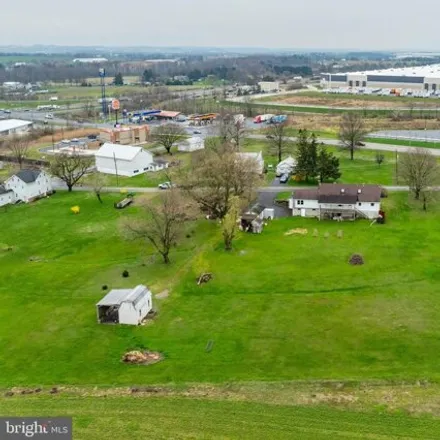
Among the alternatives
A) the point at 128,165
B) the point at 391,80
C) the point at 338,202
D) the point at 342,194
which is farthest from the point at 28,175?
the point at 391,80

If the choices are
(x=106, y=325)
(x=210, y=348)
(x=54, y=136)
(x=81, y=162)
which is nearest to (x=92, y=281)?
(x=106, y=325)

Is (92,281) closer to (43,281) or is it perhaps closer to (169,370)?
(43,281)

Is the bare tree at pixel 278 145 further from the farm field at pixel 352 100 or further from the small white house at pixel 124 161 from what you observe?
the farm field at pixel 352 100

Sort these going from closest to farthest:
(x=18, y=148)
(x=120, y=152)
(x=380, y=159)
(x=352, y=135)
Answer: (x=380, y=159)
(x=120, y=152)
(x=352, y=135)
(x=18, y=148)

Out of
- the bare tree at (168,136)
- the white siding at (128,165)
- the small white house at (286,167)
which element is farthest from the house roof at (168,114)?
the small white house at (286,167)

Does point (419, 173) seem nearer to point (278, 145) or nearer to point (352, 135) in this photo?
point (352, 135)

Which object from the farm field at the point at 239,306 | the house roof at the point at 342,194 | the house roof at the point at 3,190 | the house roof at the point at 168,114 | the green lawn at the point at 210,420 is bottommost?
the green lawn at the point at 210,420
